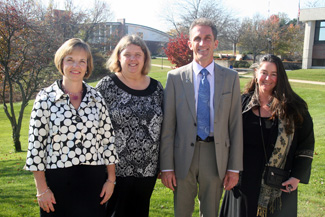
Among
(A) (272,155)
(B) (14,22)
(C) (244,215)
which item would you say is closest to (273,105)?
(A) (272,155)

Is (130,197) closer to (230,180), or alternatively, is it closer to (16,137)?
(230,180)

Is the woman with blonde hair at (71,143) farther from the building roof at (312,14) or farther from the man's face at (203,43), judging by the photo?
the building roof at (312,14)

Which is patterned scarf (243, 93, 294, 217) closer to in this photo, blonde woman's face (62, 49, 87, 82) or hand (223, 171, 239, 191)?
hand (223, 171, 239, 191)

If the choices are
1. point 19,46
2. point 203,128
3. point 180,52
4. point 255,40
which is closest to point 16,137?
point 19,46

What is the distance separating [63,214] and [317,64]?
38.8 meters

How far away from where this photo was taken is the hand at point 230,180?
3090 millimetres

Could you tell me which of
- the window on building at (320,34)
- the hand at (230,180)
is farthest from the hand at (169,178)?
the window on building at (320,34)

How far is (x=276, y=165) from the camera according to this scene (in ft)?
10.0

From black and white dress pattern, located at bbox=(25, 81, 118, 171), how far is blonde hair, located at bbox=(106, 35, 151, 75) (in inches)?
27.6

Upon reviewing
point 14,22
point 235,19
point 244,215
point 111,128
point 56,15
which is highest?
point 235,19

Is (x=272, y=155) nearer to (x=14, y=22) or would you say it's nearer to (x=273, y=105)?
(x=273, y=105)

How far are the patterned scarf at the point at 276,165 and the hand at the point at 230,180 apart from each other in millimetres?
300

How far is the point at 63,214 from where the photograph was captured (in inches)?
99.9

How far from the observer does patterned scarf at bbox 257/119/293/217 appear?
3035 mm
